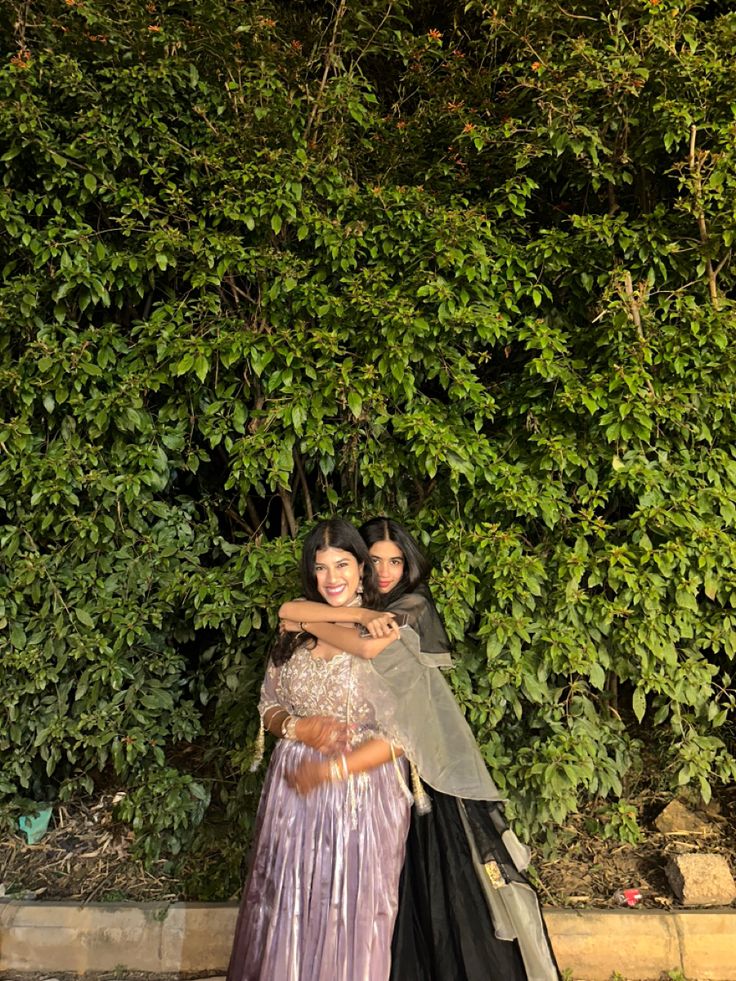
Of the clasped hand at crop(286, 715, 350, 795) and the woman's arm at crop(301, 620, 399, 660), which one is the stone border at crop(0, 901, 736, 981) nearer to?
the clasped hand at crop(286, 715, 350, 795)

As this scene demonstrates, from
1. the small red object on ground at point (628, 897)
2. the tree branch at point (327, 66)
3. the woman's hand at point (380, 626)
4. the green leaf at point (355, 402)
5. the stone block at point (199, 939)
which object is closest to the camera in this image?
the woman's hand at point (380, 626)

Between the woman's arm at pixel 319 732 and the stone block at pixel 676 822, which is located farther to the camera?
the stone block at pixel 676 822

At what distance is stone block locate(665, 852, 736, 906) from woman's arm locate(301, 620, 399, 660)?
6.37ft

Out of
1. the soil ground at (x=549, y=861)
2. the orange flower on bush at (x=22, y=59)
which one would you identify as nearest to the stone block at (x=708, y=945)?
the soil ground at (x=549, y=861)

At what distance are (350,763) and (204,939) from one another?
1541 mm

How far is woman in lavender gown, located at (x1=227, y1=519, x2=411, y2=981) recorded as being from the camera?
77.5 inches

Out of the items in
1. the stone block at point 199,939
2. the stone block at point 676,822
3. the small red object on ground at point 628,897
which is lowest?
the stone block at point 199,939

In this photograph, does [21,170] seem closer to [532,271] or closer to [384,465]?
[384,465]

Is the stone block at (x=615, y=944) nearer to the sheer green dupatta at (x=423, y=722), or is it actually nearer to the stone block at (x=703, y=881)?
the stone block at (x=703, y=881)

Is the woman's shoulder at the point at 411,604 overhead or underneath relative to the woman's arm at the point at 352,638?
underneath

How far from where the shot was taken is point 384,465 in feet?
9.64

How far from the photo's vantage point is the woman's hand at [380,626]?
1945mm

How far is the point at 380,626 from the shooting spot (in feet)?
6.40

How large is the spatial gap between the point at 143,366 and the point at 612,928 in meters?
2.80
